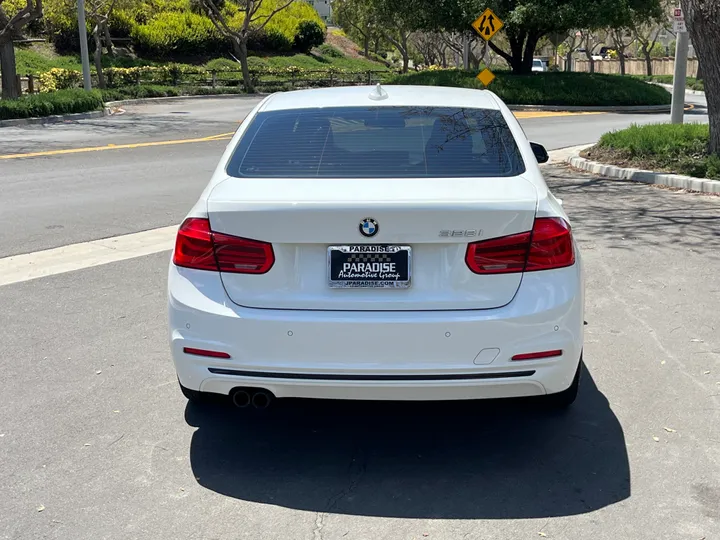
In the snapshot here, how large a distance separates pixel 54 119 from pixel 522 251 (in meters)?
25.9

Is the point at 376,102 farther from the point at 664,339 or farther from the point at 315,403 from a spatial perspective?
the point at 664,339

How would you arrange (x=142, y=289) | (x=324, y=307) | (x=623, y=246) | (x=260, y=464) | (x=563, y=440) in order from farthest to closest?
(x=623, y=246) < (x=142, y=289) < (x=563, y=440) < (x=260, y=464) < (x=324, y=307)

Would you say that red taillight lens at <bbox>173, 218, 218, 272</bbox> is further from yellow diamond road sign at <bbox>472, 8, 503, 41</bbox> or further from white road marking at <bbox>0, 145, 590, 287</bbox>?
yellow diamond road sign at <bbox>472, 8, 503, 41</bbox>

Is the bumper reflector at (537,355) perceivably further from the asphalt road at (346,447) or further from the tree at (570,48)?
the tree at (570,48)

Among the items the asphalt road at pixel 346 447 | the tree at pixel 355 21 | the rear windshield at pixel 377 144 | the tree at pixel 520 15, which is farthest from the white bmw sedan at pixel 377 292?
the tree at pixel 355 21

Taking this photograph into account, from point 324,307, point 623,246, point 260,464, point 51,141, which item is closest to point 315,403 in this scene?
point 260,464

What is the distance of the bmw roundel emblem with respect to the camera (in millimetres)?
3863

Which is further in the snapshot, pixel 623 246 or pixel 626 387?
pixel 623 246

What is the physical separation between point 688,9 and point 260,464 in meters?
11.5

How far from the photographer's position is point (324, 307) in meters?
3.91

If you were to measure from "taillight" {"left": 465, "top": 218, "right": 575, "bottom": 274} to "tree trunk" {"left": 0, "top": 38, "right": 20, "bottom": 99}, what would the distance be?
1137 inches

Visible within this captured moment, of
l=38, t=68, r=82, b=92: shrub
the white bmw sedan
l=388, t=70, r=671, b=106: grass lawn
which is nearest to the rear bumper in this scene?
the white bmw sedan

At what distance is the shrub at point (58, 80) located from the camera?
1524 inches

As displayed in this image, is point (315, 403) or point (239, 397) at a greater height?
point (239, 397)
